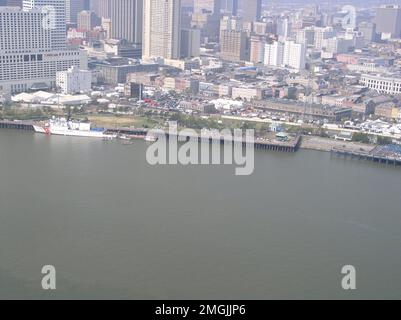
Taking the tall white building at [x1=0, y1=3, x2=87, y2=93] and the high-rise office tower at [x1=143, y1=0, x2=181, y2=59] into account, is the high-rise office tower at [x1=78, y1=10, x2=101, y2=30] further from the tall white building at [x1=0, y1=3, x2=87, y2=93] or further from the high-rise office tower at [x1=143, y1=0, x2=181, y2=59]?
the tall white building at [x1=0, y1=3, x2=87, y2=93]

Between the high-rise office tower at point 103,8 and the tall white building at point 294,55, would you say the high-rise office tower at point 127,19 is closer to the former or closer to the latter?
the high-rise office tower at point 103,8

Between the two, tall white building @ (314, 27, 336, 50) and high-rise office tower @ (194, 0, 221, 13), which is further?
high-rise office tower @ (194, 0, 221, 13)

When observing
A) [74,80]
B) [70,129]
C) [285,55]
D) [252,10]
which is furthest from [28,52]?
[252,10]

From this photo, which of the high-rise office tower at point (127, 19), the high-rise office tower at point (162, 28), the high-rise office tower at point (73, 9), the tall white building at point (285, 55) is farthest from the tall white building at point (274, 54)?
the high-rise office tower at point (73, 9)

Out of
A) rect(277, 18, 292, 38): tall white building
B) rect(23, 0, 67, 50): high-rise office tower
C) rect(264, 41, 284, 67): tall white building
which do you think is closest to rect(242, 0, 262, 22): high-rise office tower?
rect(277, 18, 292, 38): tall white building

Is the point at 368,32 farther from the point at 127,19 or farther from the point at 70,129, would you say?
the point at 70,129
